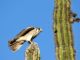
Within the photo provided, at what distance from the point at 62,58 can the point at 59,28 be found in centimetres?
72

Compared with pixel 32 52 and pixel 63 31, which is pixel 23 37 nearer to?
pixel 32 52

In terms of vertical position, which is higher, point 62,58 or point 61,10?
point 61,10

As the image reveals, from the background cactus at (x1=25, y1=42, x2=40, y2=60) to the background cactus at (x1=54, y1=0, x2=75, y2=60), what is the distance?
0.90 meters

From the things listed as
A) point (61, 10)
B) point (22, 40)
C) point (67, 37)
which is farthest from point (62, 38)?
point (22, 40)

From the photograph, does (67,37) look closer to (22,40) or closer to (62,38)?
(62,38)

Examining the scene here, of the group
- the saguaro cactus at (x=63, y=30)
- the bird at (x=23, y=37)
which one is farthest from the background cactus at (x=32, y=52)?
the saguaro cactus at (x=63, y=30)

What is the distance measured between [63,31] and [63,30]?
0.02 meters

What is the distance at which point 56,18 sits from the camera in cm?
657

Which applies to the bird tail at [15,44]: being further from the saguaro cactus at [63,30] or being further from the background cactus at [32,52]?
the saguaro cactus at [63,30]

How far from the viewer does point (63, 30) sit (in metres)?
6.48

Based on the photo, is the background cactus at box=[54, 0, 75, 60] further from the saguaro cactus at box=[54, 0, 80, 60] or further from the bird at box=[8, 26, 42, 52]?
the bird at box=[8, 26, 42, 52]

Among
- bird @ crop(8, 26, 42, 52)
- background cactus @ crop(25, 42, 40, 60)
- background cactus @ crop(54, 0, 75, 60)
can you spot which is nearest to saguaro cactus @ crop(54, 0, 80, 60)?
background cactus @ crop(54, 0, 75, 60)

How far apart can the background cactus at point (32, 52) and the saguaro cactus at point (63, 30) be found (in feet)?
2.96

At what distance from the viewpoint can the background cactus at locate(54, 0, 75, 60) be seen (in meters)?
6.18
